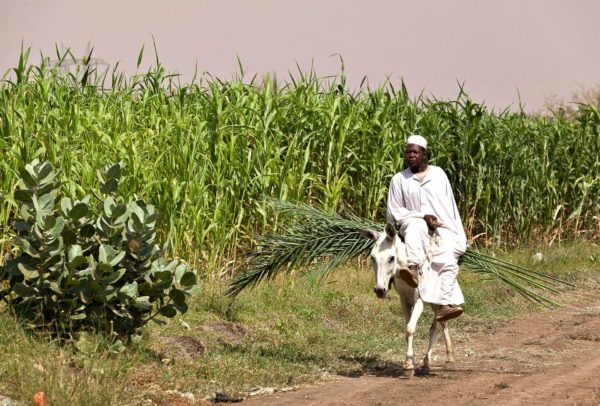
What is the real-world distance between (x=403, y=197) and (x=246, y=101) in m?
4.39

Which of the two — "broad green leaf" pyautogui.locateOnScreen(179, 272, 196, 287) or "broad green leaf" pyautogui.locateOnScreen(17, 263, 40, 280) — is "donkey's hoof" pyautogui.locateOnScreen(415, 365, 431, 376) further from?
"broad green leaf" pyautogui.locateOnScreen(17, 263, 40, 280)

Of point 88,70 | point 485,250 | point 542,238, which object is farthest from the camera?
point 542,238

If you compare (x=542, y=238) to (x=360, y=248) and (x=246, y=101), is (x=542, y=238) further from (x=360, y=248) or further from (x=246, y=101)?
(x=360, y=248)

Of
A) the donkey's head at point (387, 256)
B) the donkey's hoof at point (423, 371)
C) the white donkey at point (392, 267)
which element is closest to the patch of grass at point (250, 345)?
the donkey's hoof at point (423, 371)

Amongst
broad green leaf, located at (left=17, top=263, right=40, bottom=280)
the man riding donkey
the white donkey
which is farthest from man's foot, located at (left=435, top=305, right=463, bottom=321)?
broad green leaf, located at (left=17, top=263, right=40, bottom=280)

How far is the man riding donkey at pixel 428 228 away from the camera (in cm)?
859

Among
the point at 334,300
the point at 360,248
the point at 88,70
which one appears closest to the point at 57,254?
the point at 360,248

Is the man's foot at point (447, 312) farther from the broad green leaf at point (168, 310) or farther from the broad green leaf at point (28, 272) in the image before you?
the broad green leaf at point (28, 272)

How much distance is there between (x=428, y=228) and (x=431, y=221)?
0.09m

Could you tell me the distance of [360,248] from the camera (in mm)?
8859

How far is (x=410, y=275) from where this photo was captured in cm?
838

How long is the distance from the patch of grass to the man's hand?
1.04 m

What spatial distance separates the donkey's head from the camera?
822cm

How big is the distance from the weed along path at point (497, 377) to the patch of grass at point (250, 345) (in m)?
0.24
